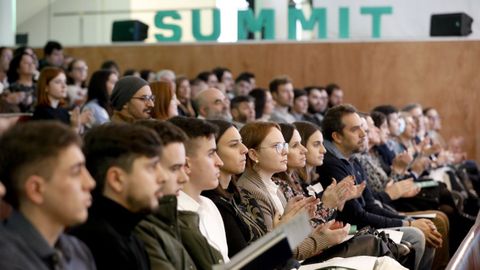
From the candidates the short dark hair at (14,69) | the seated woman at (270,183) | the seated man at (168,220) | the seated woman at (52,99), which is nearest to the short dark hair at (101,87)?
the seated woman at (52,99)

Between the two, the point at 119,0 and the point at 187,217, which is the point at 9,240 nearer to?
the point at 187,217

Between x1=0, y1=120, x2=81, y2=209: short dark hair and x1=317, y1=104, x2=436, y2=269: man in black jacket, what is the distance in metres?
3.56

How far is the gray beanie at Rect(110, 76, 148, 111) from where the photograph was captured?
Answer: 203 inches

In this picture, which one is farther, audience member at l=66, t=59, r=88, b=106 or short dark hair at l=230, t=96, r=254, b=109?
audience member at l=66, t=59, r=88, b=106

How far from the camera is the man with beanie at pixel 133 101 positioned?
16.9 ft

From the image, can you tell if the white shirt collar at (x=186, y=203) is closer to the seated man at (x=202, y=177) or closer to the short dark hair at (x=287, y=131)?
the seated man at (x=202, y=177)

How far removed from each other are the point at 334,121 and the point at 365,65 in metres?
6.03

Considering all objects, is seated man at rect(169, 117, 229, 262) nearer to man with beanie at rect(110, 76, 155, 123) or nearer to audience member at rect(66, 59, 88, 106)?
man with beanie at rect(110, 76, 155, 123)

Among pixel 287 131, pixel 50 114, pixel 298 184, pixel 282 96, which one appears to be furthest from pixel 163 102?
pixel 282 96

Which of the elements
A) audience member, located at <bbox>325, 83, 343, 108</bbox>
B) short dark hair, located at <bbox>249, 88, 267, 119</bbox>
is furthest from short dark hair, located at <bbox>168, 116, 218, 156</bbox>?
audience member, located at <bbox>325, 83, 343, 108</bbox>

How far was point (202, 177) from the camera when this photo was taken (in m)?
3.49

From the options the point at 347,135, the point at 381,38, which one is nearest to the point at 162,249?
the point at 347,135

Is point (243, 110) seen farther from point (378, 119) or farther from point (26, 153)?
point (26, 153)

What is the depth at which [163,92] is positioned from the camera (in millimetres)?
5434
